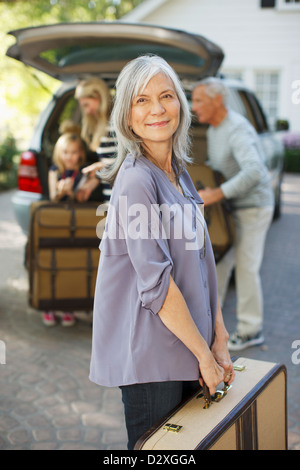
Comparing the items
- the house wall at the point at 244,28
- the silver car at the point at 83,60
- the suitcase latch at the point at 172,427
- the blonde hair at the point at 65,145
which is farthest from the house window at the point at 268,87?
the suitcase latch at the point at 172,427

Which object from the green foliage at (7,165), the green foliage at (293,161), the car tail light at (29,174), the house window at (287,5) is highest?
the house window at (287,5)

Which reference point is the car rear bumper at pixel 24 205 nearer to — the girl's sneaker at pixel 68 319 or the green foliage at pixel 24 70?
the girl's sneaker at pixel 68 319

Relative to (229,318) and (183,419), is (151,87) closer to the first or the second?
(183,419)

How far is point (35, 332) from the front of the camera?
470 cm

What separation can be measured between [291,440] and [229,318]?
77.3 inches

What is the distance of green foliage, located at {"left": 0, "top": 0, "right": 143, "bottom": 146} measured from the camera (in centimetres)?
1703

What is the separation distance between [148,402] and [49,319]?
3026mm

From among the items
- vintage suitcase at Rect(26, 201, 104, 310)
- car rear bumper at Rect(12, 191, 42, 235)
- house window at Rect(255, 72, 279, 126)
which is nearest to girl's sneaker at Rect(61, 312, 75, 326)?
vintage suitcase at Rect(26, 201, 104, 310)

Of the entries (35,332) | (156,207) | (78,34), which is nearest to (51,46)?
(78,34)

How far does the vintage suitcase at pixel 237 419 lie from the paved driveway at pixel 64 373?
97 cm

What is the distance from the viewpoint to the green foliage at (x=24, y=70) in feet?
55.9

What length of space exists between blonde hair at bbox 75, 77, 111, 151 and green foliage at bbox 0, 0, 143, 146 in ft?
41.0

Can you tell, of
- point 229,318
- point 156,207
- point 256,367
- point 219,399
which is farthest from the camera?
point 229,318

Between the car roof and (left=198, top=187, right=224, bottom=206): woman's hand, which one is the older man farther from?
the car roof
